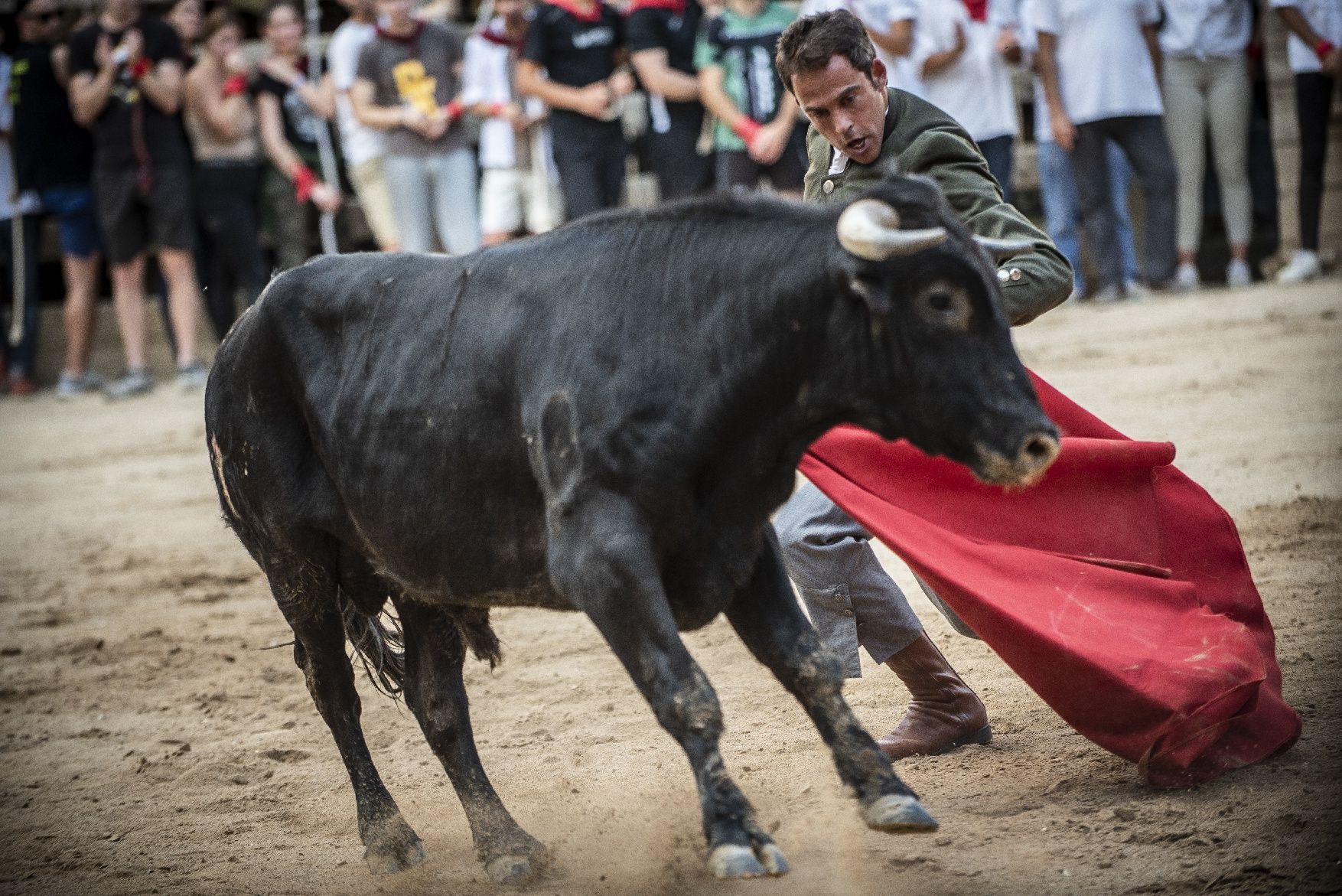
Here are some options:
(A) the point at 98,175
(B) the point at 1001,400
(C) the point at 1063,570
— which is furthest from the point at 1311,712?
(A) the point at 98,175

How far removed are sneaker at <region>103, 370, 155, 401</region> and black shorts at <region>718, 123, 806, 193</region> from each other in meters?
4.54

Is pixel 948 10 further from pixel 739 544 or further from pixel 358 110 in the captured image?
pixel 739 544

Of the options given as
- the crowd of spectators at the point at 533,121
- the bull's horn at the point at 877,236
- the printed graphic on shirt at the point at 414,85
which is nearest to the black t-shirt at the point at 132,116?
the crowd of spectators at the point at 533,121

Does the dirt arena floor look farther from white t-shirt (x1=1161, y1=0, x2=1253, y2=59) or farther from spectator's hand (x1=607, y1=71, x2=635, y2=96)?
spectator's hand (x1=607, y1=71, x2=635, y2=96)

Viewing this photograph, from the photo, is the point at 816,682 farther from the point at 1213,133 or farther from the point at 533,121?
the point at 1213,133

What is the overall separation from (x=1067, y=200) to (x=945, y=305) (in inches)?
313

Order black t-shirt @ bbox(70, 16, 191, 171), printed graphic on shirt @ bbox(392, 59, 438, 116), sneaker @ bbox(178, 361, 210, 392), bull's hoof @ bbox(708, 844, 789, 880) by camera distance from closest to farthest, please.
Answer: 1. bull's hoof @ bbox(708, 844, 789, 880)
2. printed graphic on shirt @ bbox(392, 59, 438, 116)
3. black t-shirt @ bbox(70, 16, 191, 171)
4. sneaker @ bbox(178, 361, 210, 392)

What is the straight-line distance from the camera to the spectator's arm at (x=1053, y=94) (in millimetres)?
10383

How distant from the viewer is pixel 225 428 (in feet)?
14.2

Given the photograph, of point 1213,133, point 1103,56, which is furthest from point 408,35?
point 1213,133

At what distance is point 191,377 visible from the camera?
37.4ft

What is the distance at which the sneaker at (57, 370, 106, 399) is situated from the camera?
39.1 ft

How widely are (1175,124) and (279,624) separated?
23.4ft

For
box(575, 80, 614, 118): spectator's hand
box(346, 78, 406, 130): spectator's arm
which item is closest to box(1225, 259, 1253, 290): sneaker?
box(575, 80, 614, 118): spectator's hand
